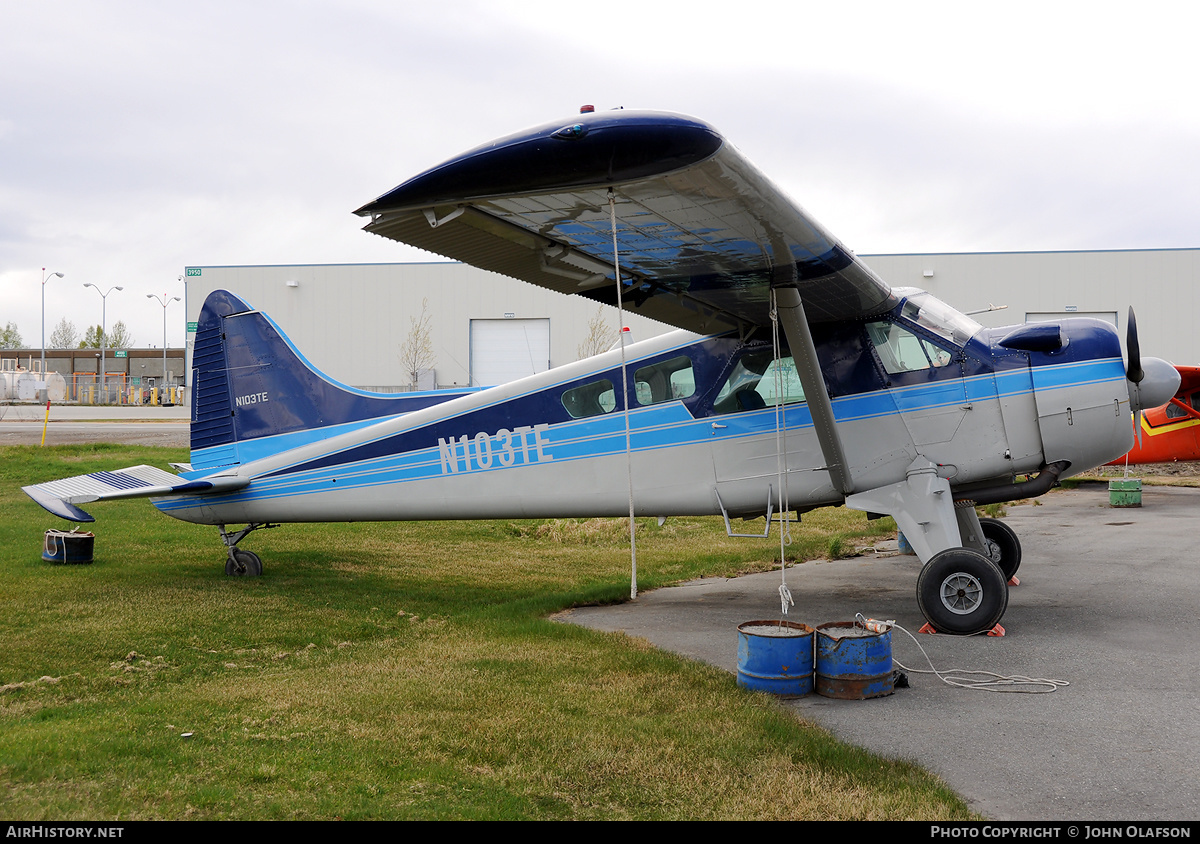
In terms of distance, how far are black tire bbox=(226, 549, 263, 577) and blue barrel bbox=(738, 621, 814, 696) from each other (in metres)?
6.36

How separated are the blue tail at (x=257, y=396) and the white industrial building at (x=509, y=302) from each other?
3006cm

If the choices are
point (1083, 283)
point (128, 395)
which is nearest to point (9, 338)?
point (128, 395)

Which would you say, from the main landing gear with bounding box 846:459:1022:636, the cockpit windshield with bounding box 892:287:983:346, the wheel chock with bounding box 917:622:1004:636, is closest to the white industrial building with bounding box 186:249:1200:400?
the cockpit windshield with bounding box 892:287:983:346

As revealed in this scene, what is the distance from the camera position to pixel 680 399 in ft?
26.9

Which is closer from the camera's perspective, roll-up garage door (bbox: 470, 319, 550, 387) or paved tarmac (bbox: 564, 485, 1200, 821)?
paved tarmac (bbox: 564, 485, 1200, 821)

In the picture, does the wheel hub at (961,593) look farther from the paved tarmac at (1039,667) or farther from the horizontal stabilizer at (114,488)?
the horizontal stabilizer at (114,488)

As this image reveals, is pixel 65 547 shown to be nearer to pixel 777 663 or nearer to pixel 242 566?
pixel 242 566

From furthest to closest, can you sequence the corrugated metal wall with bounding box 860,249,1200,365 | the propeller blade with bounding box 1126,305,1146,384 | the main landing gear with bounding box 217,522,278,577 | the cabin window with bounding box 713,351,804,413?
the corrugated metal wall with bounding box 860,249,1200,365 < the main landing gear with bounding box 217,522,278,577 < the cabin window with bounding box 713,351,804,413 < the propeller blade with bounding box 1126,305,1146,384

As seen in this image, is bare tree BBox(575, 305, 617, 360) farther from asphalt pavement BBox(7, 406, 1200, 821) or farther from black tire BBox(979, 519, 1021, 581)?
black tire BBox(979, 519, 1021, 581)

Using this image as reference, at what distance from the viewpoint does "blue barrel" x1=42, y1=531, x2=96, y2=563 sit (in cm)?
972

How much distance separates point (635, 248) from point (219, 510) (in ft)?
19.7

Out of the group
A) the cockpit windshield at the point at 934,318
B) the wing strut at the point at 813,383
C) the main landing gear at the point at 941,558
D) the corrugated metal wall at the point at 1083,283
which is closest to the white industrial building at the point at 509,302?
the corrugated metal wall at the point at 1083,283

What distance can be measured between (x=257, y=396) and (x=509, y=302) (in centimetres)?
3303

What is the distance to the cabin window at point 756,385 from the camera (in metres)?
7.98
